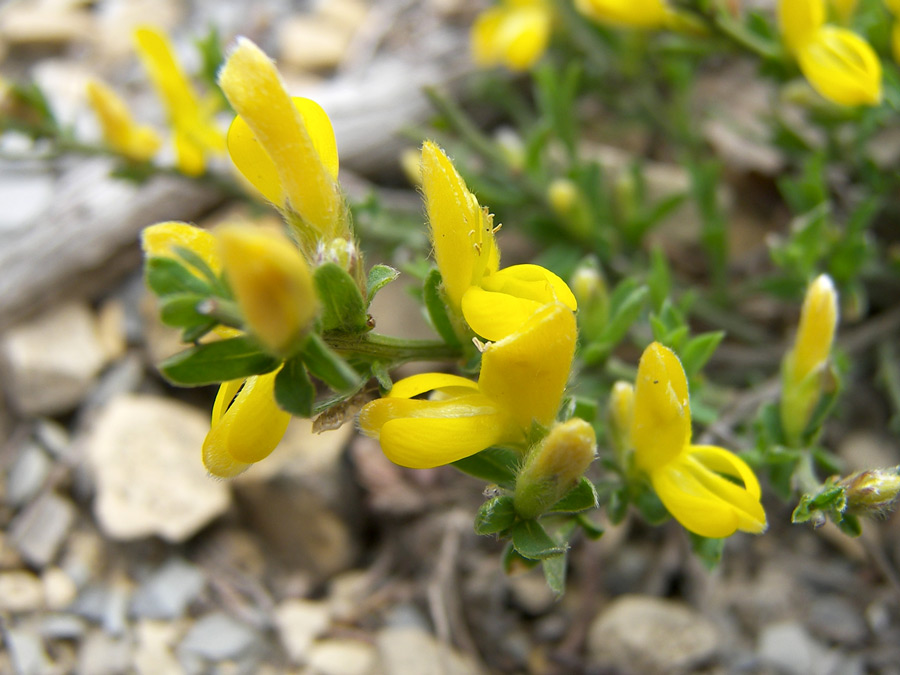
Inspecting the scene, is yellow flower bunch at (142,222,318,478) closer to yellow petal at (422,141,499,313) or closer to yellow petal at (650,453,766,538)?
yellow petal at (422,141,499,313)

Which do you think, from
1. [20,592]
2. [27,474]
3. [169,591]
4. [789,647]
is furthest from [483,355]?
[27,474]

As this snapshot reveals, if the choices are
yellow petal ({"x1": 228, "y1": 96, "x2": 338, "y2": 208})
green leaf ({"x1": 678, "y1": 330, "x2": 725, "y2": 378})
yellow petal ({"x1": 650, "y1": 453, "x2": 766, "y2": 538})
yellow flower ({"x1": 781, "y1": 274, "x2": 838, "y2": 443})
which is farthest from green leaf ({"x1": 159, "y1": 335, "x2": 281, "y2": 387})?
yellow flower ({"x1": 781, "y1": 274, "x2": 838, "y2": 443})

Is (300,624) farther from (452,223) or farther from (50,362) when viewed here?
(452,223)

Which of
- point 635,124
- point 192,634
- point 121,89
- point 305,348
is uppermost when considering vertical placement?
point 305,348

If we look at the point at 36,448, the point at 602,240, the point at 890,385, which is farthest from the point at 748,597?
the point at 36,448

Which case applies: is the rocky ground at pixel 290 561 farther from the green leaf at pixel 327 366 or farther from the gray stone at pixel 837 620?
the green leaf at pixel 327 366

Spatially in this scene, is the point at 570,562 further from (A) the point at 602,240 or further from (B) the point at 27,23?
(B) the point at 27,23
